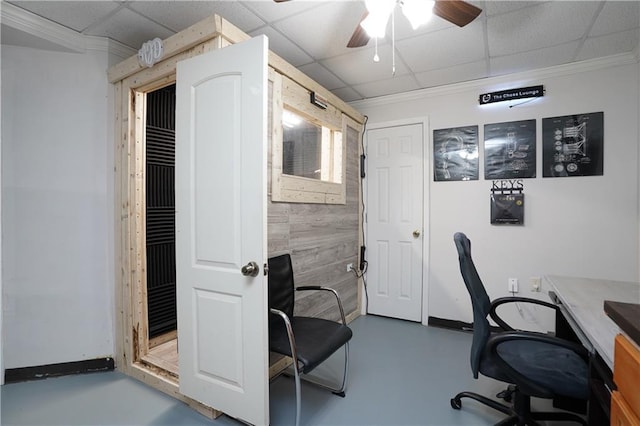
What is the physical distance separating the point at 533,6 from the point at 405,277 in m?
2.57

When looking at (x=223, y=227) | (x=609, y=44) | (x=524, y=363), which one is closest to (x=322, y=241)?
(x=223, y=227)

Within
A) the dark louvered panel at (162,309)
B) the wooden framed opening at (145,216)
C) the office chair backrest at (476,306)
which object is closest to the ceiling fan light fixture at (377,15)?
the wooden framed opening at (145,216)

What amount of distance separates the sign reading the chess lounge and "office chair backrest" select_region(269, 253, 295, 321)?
98.6 inches

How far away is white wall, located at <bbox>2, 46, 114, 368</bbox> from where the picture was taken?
208cm

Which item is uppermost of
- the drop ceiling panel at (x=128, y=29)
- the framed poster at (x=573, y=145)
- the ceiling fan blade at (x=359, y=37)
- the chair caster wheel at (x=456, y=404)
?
the drop ceiling panel at (x=128, y=29)

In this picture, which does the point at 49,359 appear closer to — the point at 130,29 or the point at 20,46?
the point at 20,46

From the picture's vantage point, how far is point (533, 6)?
6.24 ft

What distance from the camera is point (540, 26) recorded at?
210 centimetres

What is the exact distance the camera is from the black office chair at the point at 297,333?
158cm

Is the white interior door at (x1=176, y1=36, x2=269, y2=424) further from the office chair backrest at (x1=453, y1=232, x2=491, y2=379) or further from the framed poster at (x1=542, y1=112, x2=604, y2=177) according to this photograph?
the framed poster at (x1=542, y1=112, x2=604, y2=177)

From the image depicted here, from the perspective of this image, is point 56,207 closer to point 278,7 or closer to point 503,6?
point 278,7

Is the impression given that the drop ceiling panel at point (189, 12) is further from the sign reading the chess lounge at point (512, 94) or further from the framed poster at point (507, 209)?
the framed poster at point (507, 209)

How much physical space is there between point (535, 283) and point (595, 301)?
142cm

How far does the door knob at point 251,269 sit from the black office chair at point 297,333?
29 cm
